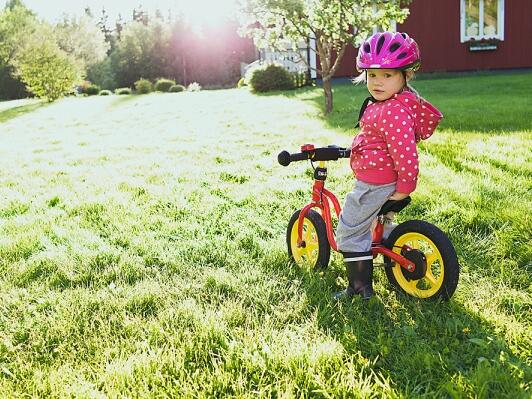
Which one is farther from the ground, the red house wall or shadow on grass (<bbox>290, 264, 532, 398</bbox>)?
the red house wall

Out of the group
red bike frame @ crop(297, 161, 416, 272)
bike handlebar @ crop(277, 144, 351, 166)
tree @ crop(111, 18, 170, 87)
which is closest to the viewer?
red bike frame @ crop(297, 161, 416, 272)

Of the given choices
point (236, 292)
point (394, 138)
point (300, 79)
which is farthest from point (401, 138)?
point (300, 79)

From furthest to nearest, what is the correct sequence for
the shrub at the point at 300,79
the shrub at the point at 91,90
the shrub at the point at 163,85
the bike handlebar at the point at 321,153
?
the shrub at the point at 91,90 < the shrub at the point at 163,85 < the shrub at the point at 300,79 < the bike handlebar at the point at 321,153

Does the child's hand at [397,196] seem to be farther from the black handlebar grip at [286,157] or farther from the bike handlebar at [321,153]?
the black handlebar grip at [286,157]

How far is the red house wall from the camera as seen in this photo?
20125 mm

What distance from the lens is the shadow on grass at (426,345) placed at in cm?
223

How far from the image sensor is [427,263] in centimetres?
291

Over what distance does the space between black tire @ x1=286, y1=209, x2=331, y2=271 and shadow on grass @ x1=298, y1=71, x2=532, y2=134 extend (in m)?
5.01

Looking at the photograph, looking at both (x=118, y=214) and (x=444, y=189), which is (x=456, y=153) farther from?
(x=118, y=214)

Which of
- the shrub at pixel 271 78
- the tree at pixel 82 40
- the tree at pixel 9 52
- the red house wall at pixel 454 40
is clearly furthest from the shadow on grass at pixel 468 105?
the tree at pixel 82 40

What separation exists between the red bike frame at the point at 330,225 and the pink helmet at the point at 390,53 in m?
0.76

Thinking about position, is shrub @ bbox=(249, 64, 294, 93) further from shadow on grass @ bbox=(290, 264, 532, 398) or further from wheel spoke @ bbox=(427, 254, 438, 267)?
wheel spoke @ bbox=(427, 254, 438, 267)

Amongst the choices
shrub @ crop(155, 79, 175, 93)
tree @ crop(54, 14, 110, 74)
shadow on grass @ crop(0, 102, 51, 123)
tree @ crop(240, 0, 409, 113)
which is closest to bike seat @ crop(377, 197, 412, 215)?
tree @ crop(240, 0, 409, 113)

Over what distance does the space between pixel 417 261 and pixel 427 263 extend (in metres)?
0.06
